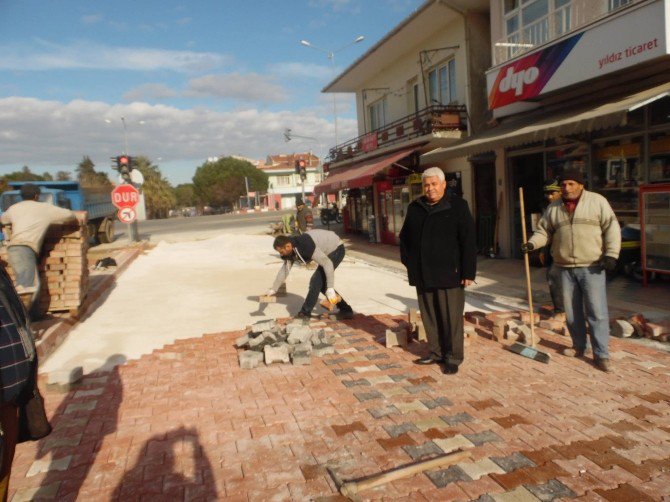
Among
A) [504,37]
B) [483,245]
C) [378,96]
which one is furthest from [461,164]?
[378,96]

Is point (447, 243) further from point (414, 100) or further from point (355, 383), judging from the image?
point (414, 100)

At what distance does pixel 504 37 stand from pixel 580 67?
319 cm

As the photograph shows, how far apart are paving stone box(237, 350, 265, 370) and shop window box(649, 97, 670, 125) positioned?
7329 mm

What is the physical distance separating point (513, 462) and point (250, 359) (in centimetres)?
270

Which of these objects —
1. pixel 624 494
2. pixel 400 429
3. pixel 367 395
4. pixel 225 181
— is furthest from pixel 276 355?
pixel 225 181

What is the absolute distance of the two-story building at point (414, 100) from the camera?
13.1m

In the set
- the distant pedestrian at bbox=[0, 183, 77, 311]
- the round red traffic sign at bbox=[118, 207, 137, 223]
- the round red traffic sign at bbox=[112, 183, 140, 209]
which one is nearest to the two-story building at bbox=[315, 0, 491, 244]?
the round red traffic sign at bbox=[112, 183, 140, 209]

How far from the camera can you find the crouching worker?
5.88 metres

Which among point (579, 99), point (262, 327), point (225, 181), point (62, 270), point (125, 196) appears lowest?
point (262, 327)

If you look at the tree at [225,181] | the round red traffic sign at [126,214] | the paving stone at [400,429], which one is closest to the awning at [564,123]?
the paving stone at [400,429]

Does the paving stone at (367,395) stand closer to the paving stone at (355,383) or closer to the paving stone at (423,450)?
the paving stone at (355,383)

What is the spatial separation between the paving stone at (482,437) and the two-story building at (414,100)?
10.8 m

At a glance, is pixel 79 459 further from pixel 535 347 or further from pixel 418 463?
pixel 535 347

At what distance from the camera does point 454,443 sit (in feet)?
10.2
